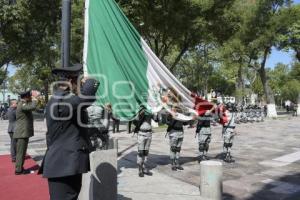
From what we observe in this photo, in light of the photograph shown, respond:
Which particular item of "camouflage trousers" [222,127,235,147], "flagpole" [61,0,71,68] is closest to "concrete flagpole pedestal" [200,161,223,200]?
"flagpole" [61,0,71,68]

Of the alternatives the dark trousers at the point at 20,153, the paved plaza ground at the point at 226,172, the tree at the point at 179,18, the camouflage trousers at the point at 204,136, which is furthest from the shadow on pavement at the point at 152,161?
the tree at the point at 179,18

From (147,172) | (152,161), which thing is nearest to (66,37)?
(147,172)

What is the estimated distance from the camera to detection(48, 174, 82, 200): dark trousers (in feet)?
14.2

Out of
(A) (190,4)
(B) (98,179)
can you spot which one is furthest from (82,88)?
(A) (190,4)

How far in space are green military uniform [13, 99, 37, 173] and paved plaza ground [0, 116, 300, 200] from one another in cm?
226

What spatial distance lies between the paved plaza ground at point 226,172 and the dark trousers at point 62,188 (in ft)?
11.0

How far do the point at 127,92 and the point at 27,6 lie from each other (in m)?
21.4

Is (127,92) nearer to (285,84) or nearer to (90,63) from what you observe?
(90,63)

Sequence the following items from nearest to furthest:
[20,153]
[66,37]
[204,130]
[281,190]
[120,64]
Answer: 1. [66,37]
2. [120,64]
3. [281,190]
4. [20,153]
5. [204,130]

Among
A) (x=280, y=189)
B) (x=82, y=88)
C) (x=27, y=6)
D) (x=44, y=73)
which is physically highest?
(x=27, y=6)

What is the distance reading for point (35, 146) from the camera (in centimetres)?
1498

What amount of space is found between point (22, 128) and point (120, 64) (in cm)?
343

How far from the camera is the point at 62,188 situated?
171 inches

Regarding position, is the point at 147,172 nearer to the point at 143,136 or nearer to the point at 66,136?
the point at 143,136
